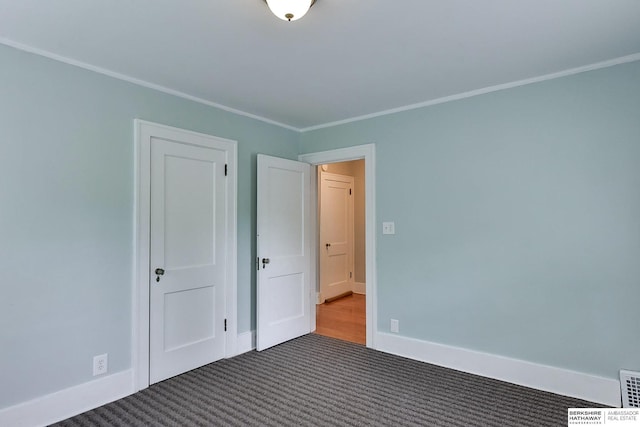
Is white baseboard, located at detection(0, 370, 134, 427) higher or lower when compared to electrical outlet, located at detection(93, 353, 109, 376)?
lower

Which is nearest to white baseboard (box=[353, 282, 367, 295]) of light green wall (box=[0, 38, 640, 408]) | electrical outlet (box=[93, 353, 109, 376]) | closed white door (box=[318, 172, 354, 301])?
closed white door (box=[318, 172, 354, 301])

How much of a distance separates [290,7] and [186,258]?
2.18 meters

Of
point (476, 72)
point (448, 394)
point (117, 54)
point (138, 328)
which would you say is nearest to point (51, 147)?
point (117, 54)

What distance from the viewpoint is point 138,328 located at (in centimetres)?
268

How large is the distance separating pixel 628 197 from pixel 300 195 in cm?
281

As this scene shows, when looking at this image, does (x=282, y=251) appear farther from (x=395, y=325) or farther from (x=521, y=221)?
(x=521, y=221)

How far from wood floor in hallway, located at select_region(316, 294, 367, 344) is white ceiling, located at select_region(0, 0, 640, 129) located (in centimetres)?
264

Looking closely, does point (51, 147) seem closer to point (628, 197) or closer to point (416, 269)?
point (416, 269)

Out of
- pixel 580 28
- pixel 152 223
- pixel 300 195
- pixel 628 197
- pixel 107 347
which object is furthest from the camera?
pixel 300 195

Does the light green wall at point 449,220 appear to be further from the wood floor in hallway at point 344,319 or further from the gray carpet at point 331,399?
the wood floor in hallway at point 344,319

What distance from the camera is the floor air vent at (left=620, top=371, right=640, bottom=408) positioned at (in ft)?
7.55

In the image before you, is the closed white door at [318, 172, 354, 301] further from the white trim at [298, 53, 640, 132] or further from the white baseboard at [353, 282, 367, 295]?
the white trim at [298, 53, 640, 132]

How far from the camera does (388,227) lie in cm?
346

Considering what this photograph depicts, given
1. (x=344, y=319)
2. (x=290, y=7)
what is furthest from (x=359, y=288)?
(x=290, y=7)
